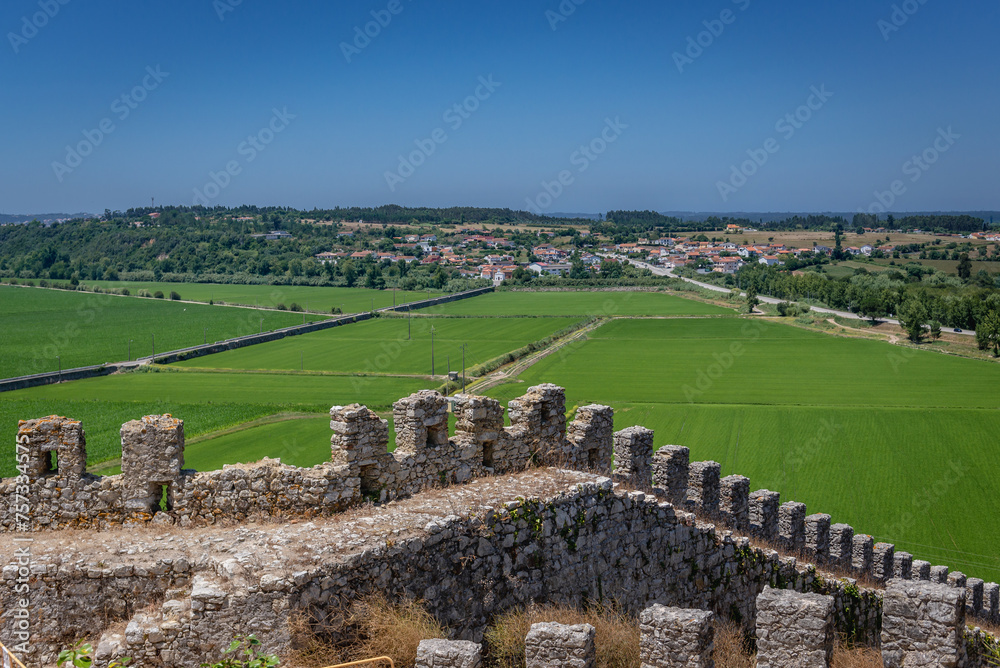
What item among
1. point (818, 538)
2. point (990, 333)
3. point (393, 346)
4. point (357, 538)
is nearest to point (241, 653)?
point (357, 538)

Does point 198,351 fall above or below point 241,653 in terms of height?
below

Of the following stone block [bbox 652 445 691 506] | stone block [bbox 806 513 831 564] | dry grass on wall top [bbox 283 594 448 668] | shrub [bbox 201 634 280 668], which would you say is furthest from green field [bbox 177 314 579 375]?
shrub [bbox 201 634 280 668]

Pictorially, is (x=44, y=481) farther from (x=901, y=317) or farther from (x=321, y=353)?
(x=901, y=317)

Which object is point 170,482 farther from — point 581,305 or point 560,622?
point 581,305

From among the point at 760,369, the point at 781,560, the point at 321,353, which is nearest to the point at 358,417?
the point at 781,560

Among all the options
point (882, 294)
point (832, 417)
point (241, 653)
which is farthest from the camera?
point (882, 294)

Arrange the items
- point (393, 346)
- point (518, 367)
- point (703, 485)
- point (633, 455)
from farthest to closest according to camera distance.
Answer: point (393, 346) → point (518, 367) → point (703, 485) → point (633, 455)

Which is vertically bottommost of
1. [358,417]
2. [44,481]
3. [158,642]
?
[158,642]

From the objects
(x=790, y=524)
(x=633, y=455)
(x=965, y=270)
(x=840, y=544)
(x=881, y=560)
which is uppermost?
(x=633, y=455)
